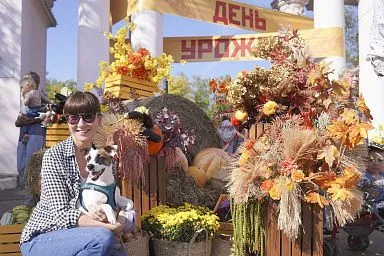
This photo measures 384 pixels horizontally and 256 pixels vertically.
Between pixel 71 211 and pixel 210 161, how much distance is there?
291 centimetres

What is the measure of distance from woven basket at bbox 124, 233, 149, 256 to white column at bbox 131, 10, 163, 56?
5.48 meters

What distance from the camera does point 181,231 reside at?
3.40m

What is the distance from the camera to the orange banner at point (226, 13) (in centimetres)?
867

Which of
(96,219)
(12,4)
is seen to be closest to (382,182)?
(96,219)

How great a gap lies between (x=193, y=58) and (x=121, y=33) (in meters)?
5.87

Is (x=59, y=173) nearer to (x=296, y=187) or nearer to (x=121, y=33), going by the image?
(x=296, y=187)

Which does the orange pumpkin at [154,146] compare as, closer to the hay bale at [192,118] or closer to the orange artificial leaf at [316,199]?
the hay bale at [192,118]

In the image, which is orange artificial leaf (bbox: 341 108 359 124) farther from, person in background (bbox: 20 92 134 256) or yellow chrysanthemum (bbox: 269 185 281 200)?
person in background (bbox: 20 92 134 256)

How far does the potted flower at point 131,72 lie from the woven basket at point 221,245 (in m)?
2.15

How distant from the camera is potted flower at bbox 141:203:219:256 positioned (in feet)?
11.1

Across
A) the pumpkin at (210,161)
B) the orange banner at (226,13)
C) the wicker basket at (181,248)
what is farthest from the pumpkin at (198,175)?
the orange banner at (226,13)

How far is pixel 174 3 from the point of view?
9.00 meters

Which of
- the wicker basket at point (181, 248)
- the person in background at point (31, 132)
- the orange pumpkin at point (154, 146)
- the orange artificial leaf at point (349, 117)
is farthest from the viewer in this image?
the person in background at point (31, 132)

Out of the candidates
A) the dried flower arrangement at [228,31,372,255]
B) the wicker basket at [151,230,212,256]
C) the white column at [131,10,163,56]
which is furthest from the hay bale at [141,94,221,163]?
the white column at [131,10,163,56]
